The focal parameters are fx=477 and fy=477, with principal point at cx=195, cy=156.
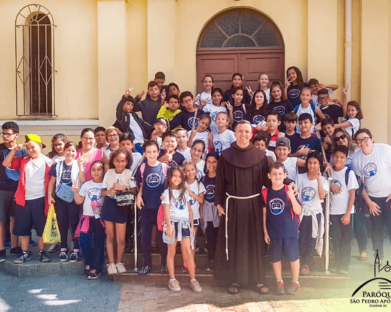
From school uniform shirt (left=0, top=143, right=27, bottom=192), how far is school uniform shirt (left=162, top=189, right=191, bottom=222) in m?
2.29

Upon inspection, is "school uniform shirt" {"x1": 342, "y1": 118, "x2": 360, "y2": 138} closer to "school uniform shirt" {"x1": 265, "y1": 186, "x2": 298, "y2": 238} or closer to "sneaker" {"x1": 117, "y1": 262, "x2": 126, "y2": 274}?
"school uniform shirt" {"x1": 265, "y1": 186, "x2": 298, "y2": 238}

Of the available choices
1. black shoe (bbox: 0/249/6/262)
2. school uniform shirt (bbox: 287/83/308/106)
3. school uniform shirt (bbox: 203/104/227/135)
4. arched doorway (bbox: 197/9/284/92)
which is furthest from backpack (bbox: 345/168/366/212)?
black shoe (bbox: 0/249/6/262)

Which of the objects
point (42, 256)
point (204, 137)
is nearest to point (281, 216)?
point (204, 137)

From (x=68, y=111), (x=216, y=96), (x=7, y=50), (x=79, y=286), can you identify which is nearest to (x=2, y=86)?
(x=7, y=50)

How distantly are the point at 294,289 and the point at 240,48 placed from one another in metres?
5.11

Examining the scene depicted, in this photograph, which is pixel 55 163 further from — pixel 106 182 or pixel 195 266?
pixel 195 266

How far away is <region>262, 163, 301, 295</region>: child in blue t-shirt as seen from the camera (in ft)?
17.6

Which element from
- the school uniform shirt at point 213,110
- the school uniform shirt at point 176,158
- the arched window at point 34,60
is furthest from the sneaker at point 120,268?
the arched window at point 34,60

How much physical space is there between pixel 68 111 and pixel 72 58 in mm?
1009

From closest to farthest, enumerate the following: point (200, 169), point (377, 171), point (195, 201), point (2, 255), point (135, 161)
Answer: point (195, 201) < point (200, 169) < point (377, 171) < point (135, 161) < point (2, 255)

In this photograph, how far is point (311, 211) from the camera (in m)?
5.71

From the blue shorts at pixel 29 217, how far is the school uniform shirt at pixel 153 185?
1516mm

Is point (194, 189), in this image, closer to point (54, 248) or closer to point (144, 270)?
point (144, 270)

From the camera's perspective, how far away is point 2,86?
9258mm
